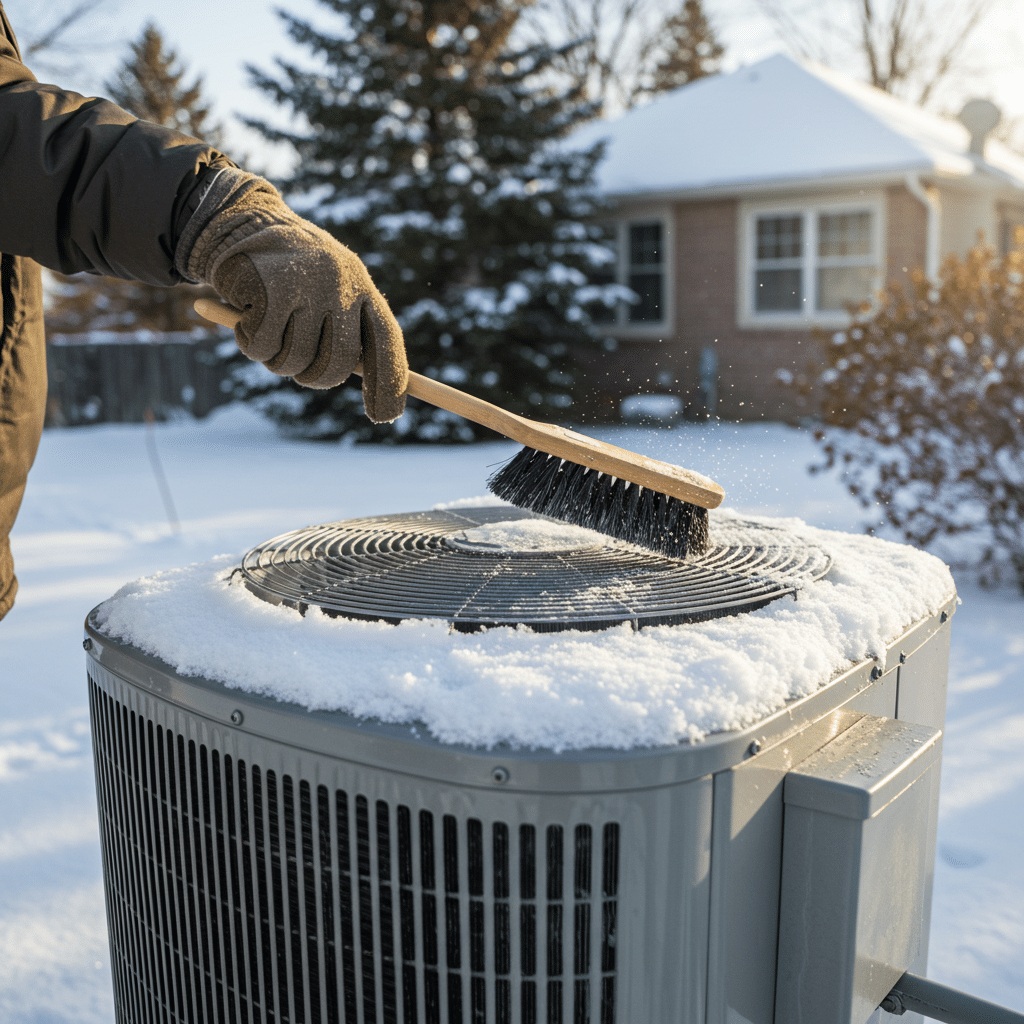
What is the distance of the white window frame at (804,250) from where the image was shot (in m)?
12.2

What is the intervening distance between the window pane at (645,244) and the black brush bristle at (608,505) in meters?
12.6

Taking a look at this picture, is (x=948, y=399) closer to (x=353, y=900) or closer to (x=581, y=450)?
(x=581, y=450)

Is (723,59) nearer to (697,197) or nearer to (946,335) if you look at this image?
(697,197)

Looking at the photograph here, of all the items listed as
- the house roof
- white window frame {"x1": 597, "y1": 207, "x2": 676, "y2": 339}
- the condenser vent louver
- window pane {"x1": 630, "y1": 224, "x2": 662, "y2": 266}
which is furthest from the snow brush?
window pane {"x1": 630, "y1": 224, "x2": 662, "y2": 266}

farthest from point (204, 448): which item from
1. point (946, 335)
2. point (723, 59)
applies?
point (723, 59)

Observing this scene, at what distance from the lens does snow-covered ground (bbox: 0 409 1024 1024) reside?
2.07 metres

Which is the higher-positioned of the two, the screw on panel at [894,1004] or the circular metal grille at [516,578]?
the circular metal grille at [516,578]

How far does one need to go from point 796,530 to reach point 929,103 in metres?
27.4

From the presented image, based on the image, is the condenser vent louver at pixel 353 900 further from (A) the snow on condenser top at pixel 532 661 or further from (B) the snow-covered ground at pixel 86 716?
(B) the snow-covered ground at pixel 86 716

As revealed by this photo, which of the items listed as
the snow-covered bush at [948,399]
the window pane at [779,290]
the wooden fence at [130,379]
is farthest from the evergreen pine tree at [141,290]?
the snow-covered bush at [948,399]

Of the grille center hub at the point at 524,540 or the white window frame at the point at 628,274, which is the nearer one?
the grille center hub at the point at 524,540

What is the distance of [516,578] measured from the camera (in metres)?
1.45

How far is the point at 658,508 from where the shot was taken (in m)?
1.59

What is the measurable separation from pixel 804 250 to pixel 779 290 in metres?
0.62
